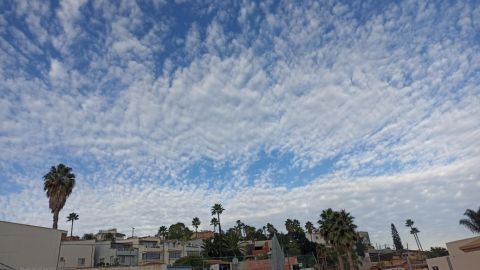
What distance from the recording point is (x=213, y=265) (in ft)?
192

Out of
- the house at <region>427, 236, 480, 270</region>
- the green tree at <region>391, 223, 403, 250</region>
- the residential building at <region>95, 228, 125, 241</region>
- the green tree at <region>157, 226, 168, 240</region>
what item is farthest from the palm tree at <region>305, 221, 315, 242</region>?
the house at <region>427, 236, 480, 270</region>

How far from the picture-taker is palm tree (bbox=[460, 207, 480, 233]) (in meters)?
53.2

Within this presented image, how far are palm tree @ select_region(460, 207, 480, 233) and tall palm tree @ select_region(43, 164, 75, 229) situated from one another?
194 ft

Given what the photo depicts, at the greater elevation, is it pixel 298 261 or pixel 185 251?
pixel 185 251

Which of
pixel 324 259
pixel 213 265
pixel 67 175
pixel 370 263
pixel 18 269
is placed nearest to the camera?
pixel 18 269

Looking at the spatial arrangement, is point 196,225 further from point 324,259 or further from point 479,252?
point 479,252

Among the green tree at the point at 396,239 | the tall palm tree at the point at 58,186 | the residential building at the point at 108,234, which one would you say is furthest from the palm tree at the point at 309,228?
the tall palm tree at the point at 58,186

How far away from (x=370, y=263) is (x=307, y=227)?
21555 millimetres

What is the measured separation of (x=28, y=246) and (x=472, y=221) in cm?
5889

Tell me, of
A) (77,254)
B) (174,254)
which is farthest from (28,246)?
(174,254)

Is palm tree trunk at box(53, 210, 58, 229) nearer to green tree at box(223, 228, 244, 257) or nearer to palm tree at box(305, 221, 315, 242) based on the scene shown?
green tree at box(223, 228, 244, 257)

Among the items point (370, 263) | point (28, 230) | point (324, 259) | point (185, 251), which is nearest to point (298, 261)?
point (324, 259)

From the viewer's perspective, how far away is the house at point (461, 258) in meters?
31.1

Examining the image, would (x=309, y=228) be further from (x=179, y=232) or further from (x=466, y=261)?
(x=466, y=261)
